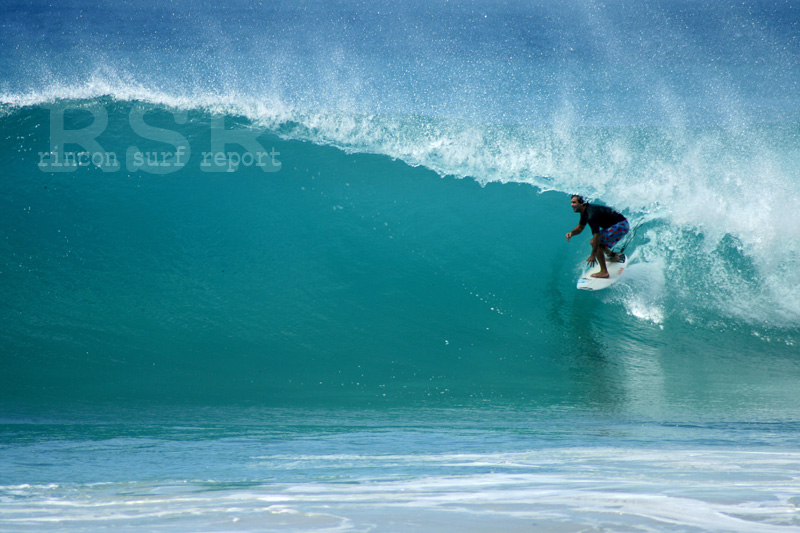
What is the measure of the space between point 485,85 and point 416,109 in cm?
279

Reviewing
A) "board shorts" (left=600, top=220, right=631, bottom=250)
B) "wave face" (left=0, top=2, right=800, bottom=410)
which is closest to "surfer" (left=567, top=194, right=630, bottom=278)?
"board shorts" (left=600, top=220, right=631, bottom=250)

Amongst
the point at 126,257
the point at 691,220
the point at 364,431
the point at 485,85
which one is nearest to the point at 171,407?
the point at 364,431

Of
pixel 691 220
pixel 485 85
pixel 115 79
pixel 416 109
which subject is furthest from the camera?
pixel 485 85

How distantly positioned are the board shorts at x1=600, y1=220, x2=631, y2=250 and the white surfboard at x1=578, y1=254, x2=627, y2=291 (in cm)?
29

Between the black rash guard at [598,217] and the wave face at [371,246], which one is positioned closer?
the wave face at [371,246]

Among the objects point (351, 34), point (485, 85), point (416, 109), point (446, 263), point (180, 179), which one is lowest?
point (446, 263)

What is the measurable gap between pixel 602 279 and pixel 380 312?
2211mm

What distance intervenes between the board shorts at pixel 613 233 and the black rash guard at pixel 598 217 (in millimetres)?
40

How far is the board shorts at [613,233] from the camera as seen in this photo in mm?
5332

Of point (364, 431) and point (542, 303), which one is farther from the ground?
point (542, 303)

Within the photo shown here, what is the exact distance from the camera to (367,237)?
645cm

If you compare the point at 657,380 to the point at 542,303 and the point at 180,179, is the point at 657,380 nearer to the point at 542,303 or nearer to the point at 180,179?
the point at 542,303

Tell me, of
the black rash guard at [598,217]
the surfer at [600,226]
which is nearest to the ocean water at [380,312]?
the surfer at [600,226]

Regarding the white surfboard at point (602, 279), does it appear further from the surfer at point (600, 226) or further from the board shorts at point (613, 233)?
A: the board shorts at point (613, 233)
